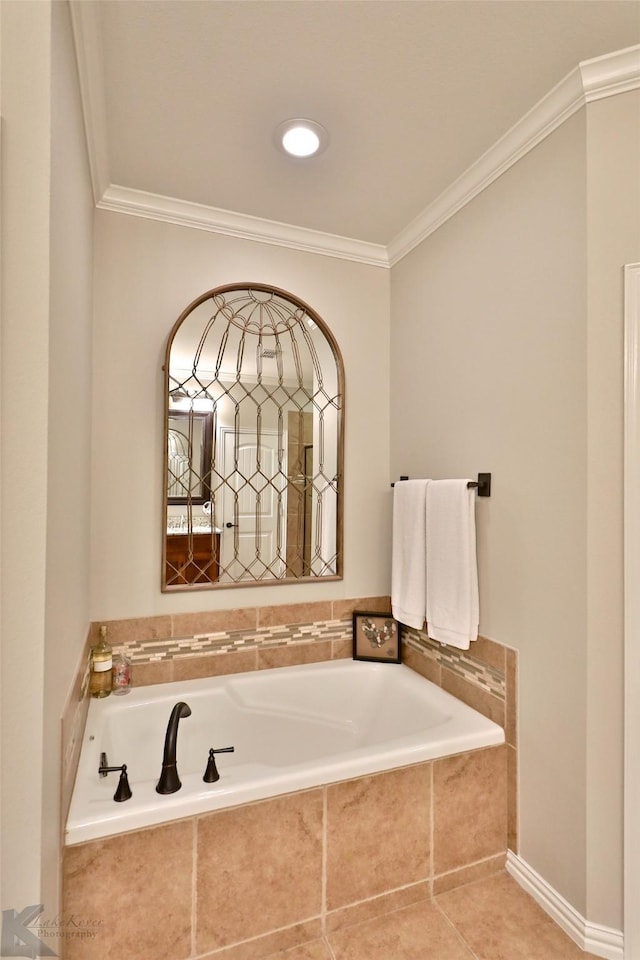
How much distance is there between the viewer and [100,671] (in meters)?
1.99

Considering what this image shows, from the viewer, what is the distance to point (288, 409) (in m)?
2.41

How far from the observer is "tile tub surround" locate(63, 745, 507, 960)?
1.28m

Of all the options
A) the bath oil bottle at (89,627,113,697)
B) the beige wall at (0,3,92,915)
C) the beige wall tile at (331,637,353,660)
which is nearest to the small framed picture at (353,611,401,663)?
the beige wall tile at (331,637,353,660)

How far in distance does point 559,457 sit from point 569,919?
4.53ft

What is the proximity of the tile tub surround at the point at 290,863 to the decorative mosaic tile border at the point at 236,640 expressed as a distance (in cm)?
88

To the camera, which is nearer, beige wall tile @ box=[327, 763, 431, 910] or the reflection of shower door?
beige wall tile @ box=[327, 763, 431, 910]

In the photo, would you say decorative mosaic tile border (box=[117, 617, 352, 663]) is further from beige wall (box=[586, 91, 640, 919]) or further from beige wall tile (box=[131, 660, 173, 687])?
beige wall (box=[586, 91, 640, 919])

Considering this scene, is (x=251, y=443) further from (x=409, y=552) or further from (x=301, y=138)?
(x=301, y=138)

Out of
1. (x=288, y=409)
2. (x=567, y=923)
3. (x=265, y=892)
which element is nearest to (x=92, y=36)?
(x=288, y=409)

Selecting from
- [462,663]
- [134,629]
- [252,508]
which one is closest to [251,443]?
[252,508]

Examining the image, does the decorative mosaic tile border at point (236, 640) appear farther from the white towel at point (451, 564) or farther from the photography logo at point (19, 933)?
the photography logo at point (19, 933)

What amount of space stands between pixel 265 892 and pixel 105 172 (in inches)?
99.1

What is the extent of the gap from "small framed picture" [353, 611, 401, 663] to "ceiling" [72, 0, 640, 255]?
1.91 meters

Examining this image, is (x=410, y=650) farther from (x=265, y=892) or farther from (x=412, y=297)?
(x=412, y=297)
